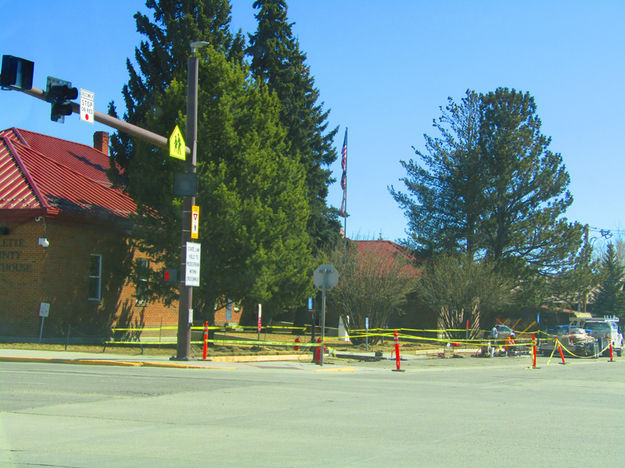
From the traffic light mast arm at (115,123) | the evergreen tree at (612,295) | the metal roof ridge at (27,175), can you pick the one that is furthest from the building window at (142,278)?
the evergreen tree at (612,295)

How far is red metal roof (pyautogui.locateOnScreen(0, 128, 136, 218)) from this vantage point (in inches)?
963

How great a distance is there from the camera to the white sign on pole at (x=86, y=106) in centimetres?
1442

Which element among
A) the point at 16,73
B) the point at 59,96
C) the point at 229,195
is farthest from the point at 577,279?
the point at 16,73

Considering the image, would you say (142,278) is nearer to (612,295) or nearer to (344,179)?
(344,179)

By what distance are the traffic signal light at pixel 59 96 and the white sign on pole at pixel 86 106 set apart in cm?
41

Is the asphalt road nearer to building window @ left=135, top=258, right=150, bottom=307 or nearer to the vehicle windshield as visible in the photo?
building window @ left=135, top=258, right=150, bottom=307

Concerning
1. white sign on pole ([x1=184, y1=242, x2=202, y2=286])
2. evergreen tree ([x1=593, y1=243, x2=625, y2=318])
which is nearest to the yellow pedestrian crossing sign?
white sign on pole ([x1=184, y1=242, x2=202, y2=286])

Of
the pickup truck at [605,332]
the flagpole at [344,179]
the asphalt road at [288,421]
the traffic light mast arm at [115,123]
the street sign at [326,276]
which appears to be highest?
the flagpole at [344,179]

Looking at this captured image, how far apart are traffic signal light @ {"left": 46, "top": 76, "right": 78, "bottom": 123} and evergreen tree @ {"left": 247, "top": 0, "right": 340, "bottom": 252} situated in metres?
21.3

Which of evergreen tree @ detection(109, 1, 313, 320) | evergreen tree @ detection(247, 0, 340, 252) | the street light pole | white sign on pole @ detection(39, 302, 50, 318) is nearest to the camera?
the street light pole

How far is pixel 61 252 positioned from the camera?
24.9m

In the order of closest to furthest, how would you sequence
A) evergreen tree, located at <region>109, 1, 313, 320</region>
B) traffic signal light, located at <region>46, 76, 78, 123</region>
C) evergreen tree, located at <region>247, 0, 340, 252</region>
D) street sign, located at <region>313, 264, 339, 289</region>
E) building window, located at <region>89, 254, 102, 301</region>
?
traffic signal light, located at <region>46, 76, 78, 123</region> → street sign, located at <region>313, 264, 339, 289</region> → evergreen tree, located at <region>109, 1, 313, 320</region> → building window, located at <region>89, 254, 102, 301</region> → evergreen tree, located at <region>247, 0, 340, 252</region>

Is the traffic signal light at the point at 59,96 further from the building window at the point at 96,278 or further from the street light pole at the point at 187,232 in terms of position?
the building window at the point at 96,278

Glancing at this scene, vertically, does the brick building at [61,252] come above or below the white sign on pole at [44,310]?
above
